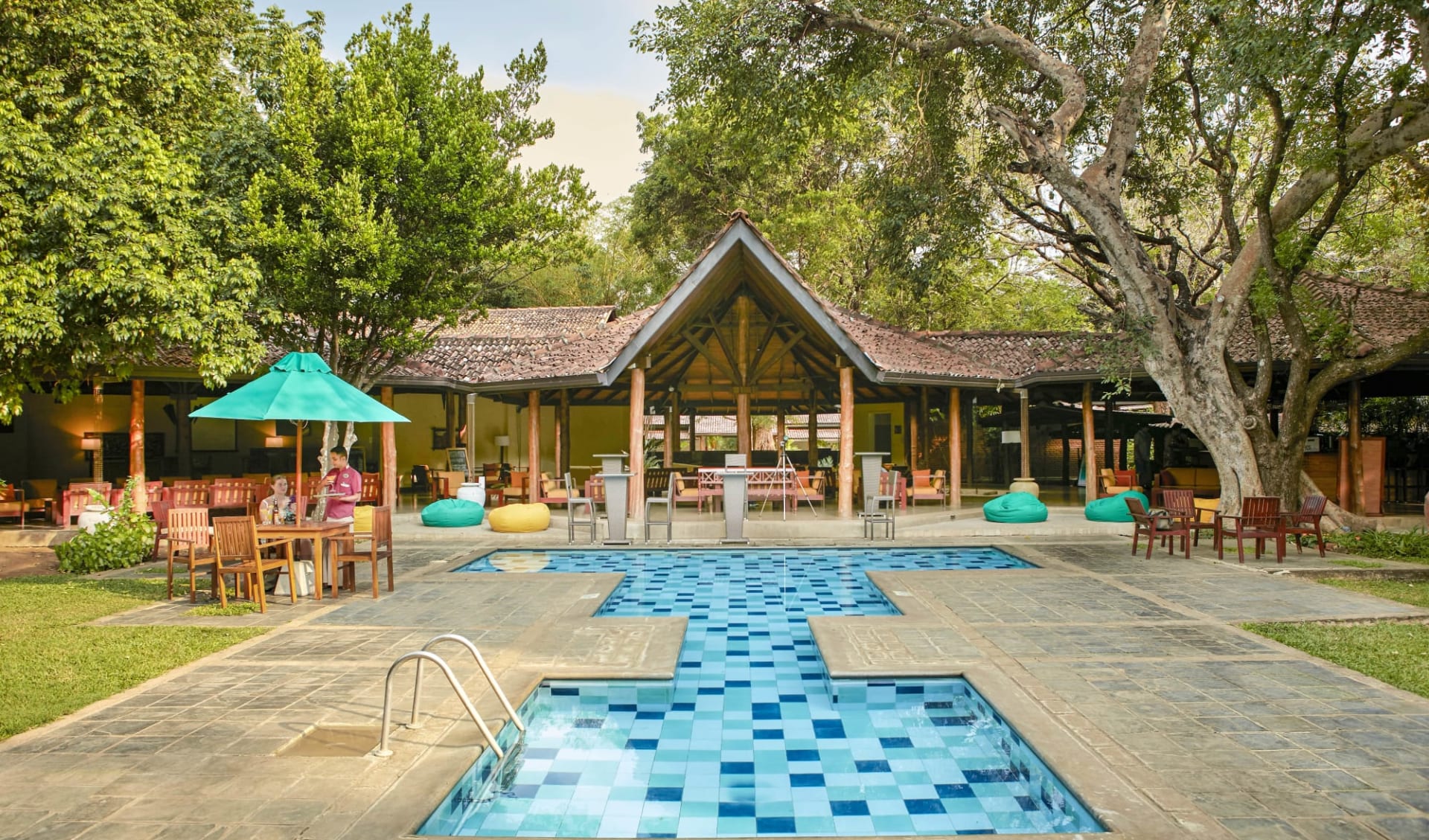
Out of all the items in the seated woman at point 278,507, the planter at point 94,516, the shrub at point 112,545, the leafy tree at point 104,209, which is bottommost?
the shrub at point 112,545

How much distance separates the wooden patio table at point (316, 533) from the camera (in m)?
7.80

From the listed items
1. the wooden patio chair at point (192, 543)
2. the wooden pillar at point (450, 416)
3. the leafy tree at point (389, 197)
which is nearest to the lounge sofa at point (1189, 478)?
the leafy tree at point (389, 197)

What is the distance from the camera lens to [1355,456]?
14398mm

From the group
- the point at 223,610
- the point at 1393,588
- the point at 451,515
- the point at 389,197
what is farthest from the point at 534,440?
the point at 1393,588

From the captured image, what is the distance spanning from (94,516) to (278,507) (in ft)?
15.9

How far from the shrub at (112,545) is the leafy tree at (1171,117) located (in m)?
11.2

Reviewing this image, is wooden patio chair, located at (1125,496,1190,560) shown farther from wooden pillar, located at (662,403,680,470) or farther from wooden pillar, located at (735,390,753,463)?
wooden pillar, located at (662,403,680,470)

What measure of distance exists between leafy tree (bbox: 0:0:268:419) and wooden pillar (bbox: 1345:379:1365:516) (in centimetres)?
1806

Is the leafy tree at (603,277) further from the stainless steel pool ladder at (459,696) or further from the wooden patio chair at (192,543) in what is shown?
the stainless steel pool ladder at (459,696)

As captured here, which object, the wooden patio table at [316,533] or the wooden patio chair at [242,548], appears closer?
the wooden patio chair at [242,548]

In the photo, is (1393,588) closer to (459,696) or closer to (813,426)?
(459,696)

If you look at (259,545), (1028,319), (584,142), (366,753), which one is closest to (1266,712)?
(366,753)

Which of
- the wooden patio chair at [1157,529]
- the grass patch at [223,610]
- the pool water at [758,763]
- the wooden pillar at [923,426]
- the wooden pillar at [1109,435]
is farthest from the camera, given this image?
the wooden pillar at [1109,435]

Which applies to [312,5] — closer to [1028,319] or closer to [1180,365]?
[1180,365]
